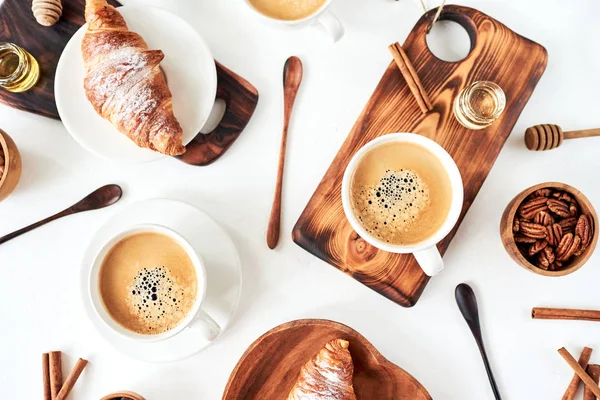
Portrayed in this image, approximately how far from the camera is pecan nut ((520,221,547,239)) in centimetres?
121

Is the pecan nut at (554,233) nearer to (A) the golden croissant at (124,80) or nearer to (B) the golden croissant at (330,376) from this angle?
(B) the golden croissant at (330,376)

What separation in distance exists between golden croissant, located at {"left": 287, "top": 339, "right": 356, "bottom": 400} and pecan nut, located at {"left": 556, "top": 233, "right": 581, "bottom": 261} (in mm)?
541

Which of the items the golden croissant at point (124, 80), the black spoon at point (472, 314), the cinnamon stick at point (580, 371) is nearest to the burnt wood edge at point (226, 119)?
the golden croissant at point (124, 80)

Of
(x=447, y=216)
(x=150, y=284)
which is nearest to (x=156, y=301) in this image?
(x=150, y=284)

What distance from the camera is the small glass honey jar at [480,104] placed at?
1206mm

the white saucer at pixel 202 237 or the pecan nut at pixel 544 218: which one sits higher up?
the pecan nut at pixel 544 218

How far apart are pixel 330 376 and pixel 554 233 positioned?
609mm

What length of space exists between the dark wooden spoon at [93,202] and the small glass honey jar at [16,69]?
30 centimetres

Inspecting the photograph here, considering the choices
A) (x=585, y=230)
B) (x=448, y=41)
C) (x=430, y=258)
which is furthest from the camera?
(x=448, y=41)

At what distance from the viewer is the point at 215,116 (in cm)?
131

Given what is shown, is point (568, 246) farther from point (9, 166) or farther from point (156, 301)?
point (9, 166)

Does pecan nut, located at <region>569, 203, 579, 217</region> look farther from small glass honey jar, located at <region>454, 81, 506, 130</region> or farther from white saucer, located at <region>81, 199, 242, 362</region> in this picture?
white saucer, located at <region>81, 199, 242, 362</region>

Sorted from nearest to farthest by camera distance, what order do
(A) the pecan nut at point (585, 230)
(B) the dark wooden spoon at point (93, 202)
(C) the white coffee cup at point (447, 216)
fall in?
(C) the white coffee cup at point (447, 216)
(A) the pecan nut at point (585, 230)
(B) the dark wooden spoon at point (93, 202)

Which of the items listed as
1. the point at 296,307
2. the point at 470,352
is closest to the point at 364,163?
the point at 296,307
